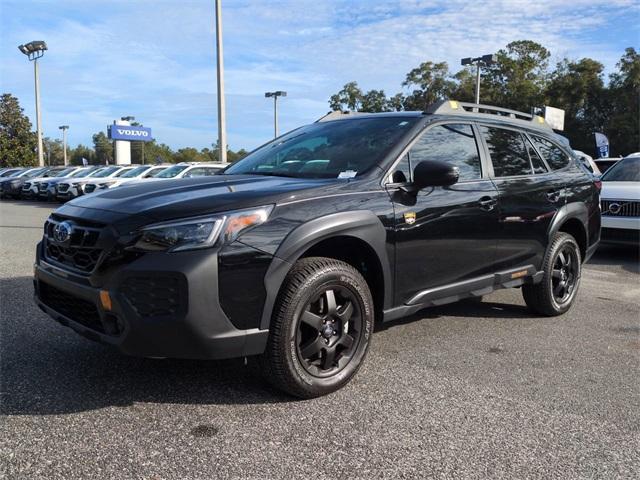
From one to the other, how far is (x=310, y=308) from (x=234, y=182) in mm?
955

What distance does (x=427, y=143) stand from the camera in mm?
3953

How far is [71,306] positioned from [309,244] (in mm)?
1392

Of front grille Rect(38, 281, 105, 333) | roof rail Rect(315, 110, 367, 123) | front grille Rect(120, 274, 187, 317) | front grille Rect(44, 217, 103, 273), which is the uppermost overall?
roof rail Rect(315, 110, 367, 123)

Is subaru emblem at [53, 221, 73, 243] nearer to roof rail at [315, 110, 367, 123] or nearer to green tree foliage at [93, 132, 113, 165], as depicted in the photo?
roof rail at [315, 110, 367, 123]

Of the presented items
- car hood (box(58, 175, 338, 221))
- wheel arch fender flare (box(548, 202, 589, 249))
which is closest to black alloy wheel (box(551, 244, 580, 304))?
wheel arch fender flare (box(548, 202, 589, 249))

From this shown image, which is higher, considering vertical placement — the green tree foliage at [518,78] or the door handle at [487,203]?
the green tree foliage at [518,78]

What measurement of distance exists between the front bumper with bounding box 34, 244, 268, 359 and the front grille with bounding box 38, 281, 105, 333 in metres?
0.09

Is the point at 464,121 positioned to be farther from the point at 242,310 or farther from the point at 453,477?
the point at 453,477

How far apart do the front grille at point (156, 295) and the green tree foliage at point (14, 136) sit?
162 ft

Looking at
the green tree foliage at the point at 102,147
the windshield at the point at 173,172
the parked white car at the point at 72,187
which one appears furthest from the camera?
the green tree foliage at the point at 102,147

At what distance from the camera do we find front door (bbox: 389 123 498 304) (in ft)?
11.8

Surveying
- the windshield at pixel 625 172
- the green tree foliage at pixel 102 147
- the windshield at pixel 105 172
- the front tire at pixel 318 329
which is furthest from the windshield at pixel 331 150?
the green tree foliage at pixel 102 147

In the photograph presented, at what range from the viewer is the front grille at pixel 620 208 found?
827cm

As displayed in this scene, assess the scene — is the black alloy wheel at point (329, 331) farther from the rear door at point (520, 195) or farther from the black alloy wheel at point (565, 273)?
the black alloy wheel at point (565, 273)
